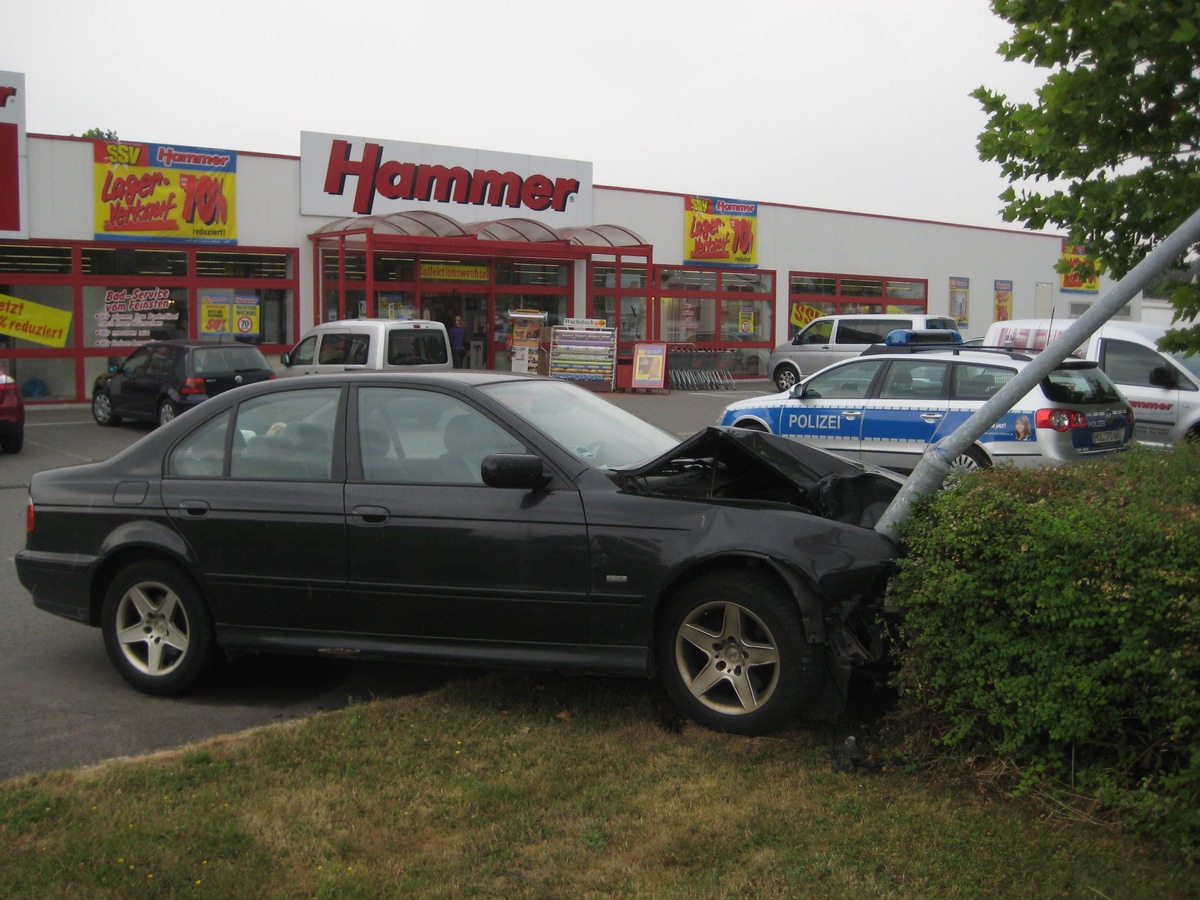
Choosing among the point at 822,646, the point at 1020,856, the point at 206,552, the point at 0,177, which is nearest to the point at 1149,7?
the point at 822,646

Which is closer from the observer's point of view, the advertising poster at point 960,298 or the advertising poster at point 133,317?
the advertising poster at point 133,317

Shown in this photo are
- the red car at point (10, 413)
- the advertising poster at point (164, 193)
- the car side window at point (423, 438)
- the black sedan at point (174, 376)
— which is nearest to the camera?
the car side window at point (423, 438)

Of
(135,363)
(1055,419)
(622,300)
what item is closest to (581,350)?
(622,300)

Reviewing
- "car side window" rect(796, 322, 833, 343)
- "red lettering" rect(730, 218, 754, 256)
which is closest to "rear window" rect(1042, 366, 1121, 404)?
"car side window" rect(796, 322, 833, 343)

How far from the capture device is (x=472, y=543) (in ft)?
17.4

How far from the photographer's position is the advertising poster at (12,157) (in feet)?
70.4

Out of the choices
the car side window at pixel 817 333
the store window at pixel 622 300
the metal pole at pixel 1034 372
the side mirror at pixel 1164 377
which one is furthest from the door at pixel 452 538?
the store window at pixel 622 300

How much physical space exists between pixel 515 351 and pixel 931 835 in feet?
78.4

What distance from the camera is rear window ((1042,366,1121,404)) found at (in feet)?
36.2

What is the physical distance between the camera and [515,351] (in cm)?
2739

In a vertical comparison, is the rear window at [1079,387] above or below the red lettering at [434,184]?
below

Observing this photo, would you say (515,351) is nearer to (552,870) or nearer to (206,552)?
(206,552)

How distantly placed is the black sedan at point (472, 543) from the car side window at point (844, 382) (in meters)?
6.31

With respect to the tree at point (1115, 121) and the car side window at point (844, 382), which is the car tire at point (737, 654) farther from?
the car side window at point (844, 382)
